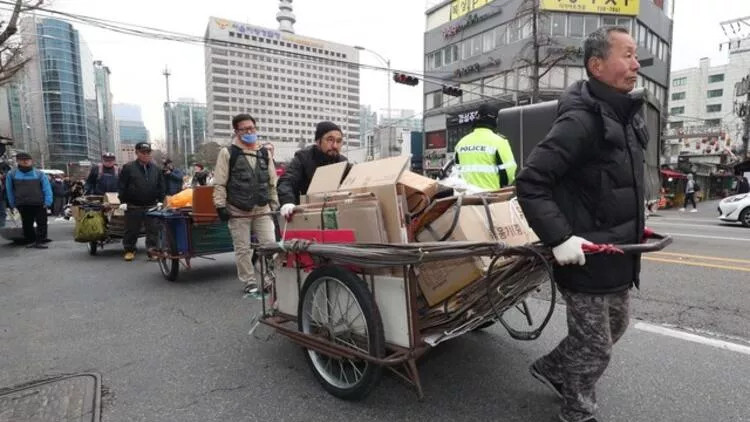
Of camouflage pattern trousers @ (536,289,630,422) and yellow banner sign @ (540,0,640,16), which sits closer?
camouflage pattern trousers @ (536,289,630,422)

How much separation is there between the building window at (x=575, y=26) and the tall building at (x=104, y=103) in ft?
163

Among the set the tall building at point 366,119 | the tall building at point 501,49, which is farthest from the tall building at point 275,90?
the tall building at point 501,49

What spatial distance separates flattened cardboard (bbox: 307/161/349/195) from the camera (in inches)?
114

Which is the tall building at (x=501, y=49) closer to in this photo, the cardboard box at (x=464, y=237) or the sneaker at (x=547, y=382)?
the cardboard box at (x=464, y=237)

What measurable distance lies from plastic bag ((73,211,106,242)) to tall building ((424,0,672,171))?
2249cm

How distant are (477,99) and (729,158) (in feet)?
92.4

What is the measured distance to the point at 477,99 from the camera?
1372 inches

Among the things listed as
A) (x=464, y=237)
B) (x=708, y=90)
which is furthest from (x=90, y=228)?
(x=708, y=90)

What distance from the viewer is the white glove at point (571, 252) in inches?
72.7

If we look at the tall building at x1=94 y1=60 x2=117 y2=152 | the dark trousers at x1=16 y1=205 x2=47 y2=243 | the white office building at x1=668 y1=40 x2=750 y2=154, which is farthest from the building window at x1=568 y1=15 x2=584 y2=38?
the tall building at x1=94 y1=60 x2=117 y2=152

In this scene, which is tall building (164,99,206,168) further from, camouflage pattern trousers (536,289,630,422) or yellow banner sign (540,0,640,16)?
camouflage pattern trousers (536,289,630,422)

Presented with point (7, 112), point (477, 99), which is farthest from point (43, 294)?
point (7, 112)

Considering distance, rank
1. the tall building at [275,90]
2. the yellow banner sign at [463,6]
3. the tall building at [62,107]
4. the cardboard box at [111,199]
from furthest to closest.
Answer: the tall building at [275,90]
the tall building at [62,107]
the yellow banner sign at [463,6]
the cardboard box at [111,199]

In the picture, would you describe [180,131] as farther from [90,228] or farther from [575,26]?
[90,228]
